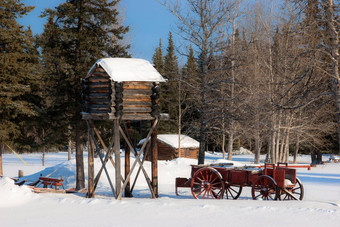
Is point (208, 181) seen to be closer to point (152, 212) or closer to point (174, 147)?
point (152, 212)

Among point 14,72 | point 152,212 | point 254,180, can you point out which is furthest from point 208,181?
point 14,72

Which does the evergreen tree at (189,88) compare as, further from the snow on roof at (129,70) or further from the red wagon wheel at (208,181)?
the red wagon wheel at (208,181)

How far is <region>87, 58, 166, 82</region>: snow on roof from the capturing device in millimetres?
12359

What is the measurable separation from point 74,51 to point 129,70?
6833 mm

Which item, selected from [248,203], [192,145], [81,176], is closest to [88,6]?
[81,176]

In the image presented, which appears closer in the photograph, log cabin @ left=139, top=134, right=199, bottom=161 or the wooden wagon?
the wooden wagon

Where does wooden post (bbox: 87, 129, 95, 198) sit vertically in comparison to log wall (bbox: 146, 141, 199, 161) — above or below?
above

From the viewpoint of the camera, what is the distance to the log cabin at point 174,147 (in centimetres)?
3595

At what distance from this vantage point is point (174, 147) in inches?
1391

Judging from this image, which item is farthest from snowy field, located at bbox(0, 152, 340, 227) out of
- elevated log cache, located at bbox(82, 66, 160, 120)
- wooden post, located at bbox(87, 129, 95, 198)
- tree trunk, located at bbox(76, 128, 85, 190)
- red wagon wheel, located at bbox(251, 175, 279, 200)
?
tree trunk, located at bbox(76, 128, 85, 190)

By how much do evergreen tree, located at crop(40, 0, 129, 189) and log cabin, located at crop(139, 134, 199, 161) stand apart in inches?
719

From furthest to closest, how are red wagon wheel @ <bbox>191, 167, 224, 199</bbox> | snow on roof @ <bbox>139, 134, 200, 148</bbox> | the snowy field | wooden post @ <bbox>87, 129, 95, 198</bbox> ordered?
snow on roof @ <bbox>139, 134, 200, 148</bbox>, wooden post @ <bbox>87, 129, 95, 198</bbox>, red wagon wheel @ <bbox>191, 167, 224, 199</bbox>, the snowy field

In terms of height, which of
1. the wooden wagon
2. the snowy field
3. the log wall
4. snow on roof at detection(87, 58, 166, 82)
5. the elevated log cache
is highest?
snow on roof at detection(87, 58, 166, 82)

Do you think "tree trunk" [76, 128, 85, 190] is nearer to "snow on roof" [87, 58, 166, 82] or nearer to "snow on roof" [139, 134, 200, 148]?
"snow on roof" [87, 58, 166, 82]
